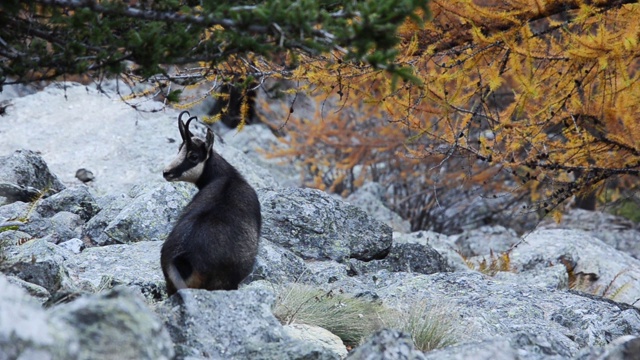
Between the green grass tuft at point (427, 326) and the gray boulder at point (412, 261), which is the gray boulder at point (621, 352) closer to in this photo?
the green grass tuft at point (427, 326)

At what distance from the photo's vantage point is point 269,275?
812 cm

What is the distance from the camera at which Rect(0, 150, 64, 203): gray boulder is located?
1042 centimetres

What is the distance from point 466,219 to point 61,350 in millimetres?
14312

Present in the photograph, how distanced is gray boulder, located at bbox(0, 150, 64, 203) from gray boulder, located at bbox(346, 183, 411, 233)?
512cm

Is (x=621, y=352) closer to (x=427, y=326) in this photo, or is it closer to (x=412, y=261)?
(x=427, y=326)

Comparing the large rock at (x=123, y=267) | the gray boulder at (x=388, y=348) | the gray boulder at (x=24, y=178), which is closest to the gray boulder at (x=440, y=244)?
the large rock at (x=123, y=267)

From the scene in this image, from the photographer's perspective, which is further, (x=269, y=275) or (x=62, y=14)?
(x=269, y=275)

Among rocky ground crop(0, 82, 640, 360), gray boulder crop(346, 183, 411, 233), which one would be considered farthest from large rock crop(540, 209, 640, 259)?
gray boulder crop(346, 183, 411, 233)

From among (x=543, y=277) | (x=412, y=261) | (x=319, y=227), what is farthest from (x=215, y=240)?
(x=543, y=277)

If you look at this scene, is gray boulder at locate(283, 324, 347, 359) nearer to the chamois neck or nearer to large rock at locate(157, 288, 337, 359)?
large rock at locate(157, 288, 337, 359)

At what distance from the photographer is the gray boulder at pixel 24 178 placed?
10.4m

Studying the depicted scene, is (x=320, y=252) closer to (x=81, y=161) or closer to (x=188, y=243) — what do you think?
(x=188, y=243)

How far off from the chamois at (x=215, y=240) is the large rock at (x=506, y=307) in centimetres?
102

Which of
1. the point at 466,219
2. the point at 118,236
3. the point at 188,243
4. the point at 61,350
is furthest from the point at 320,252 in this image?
the point at 466,219
